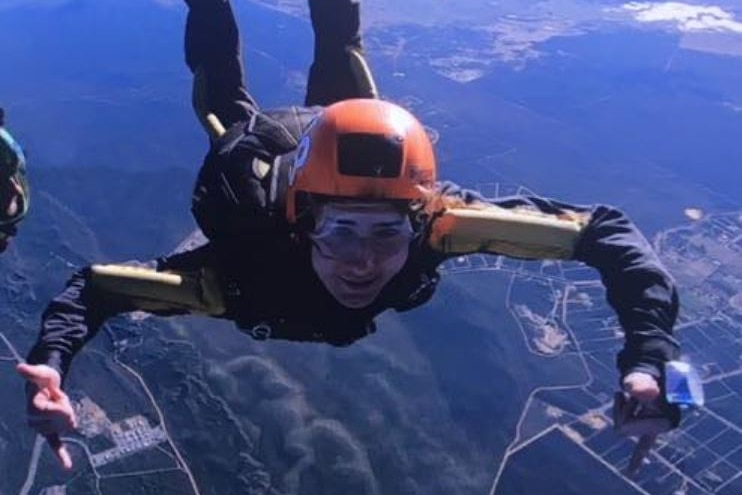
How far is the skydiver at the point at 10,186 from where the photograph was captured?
4188 millimetres

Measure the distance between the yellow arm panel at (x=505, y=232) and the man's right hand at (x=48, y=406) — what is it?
174 centimetres

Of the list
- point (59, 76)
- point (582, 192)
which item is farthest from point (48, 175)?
point (582, 192)

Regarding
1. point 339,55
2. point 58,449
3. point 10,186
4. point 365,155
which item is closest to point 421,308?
point 339,55

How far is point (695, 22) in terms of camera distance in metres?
56.2

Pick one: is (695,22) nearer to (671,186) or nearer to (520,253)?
(671,186)

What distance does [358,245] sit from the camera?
10.8 ft

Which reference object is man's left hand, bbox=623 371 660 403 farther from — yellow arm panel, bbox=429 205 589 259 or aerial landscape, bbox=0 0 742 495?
aerial landscape, bbox=0 0 742 495

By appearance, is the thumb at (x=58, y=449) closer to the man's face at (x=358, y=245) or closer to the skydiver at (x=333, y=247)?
the skydiver at (x=333, y=247)

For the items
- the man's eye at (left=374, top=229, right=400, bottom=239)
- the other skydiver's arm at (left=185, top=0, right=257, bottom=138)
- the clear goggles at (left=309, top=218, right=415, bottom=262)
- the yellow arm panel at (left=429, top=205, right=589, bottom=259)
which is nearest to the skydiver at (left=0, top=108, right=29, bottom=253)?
the other skydiver's arm at (left=185, top=0, right=257, bottom=138)

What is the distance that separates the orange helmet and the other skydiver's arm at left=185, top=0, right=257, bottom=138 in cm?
180

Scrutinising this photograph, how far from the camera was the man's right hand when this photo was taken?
290 cm

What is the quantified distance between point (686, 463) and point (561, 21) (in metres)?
40.6

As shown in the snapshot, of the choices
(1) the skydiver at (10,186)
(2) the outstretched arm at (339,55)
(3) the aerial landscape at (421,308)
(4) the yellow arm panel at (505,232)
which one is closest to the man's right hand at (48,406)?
(1) the skydiver at (10,186)

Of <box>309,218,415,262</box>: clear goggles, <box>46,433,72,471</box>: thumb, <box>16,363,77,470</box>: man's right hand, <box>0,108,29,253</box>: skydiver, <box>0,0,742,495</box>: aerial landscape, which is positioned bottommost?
<box>0,0,742,495</box>: aerial landscape
